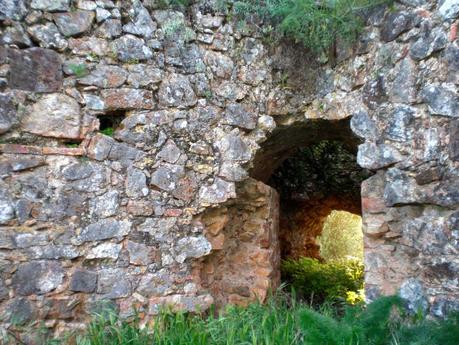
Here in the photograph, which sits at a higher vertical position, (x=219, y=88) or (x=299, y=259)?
(x=219, y=88)

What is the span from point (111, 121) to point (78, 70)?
48cm

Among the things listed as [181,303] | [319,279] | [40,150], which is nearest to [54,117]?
[40,150]

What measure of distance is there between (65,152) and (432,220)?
2655mm

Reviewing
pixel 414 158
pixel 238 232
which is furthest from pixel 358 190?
pixel 414 158

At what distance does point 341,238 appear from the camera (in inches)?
421

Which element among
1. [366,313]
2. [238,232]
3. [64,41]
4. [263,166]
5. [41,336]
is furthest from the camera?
[263,166]

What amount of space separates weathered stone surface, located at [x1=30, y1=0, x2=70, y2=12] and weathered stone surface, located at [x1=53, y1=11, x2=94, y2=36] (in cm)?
4

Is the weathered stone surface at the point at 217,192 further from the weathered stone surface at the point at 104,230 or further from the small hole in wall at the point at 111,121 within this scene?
the small hole in wall at the point at 111,121

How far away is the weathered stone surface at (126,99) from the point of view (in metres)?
3.62

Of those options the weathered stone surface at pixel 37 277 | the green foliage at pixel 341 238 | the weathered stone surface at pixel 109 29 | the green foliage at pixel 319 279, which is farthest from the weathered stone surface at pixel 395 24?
the green foliage at pixel 341 238

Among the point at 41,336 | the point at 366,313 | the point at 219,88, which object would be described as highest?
the point at 219,88

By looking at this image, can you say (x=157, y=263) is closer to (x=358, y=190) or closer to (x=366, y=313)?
(x=366, y=313)

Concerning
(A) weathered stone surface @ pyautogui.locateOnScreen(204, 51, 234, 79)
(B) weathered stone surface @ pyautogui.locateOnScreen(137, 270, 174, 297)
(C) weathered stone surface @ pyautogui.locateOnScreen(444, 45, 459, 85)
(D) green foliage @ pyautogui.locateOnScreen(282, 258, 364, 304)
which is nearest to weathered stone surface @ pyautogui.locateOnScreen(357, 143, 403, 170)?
(C) weathered stone surface @ pyautogui.locateOnScreen(444, 45, 459, 85)

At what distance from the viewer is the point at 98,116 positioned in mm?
3660
